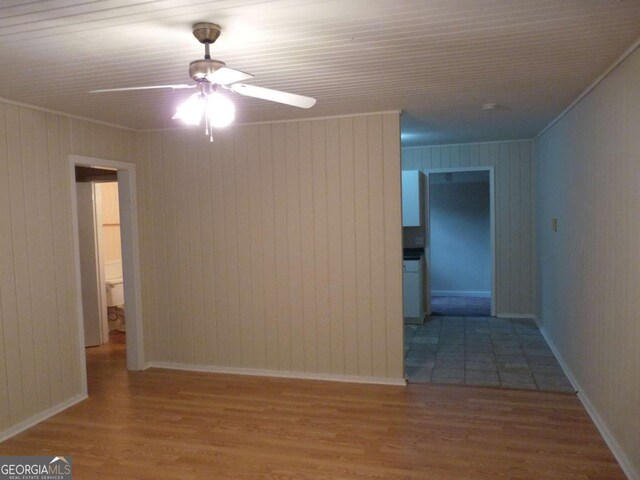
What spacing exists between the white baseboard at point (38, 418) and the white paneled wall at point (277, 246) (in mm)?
1029

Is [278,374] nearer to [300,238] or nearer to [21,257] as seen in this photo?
[300,238]

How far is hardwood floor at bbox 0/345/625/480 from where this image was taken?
2.91 metres

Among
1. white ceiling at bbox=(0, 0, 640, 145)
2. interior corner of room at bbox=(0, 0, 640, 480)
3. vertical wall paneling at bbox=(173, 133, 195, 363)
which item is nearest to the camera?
white ceiling at bbox=(0, 0, 640, 145)

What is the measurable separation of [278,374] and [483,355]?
6.65ft

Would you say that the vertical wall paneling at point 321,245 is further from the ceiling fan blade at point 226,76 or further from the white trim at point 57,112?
the ceiling fan blade at point 226,76

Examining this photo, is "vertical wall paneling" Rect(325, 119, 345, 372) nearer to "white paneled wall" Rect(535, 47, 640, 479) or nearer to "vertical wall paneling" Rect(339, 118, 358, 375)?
"vertical wall paneling" Rect(339, 118, 358, 375)

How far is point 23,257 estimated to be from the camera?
11.8ft

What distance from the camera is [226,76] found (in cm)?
214

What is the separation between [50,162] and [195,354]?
2.16m

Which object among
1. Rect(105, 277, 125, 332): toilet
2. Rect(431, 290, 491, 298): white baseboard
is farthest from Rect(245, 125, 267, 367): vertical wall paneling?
Rect(431, 290, 491, 298): white baseboard

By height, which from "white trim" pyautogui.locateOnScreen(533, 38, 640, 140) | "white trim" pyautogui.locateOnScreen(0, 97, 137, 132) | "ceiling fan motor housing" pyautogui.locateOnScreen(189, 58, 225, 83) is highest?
"white trim" pyautogui.locateOnScreen(0, 97, 137, 132)

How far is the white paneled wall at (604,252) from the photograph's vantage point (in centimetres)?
265

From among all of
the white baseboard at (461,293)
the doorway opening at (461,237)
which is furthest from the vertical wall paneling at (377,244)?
the white baseboard at (461,293)

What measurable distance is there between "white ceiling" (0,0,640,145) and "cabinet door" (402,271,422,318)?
2.89m
